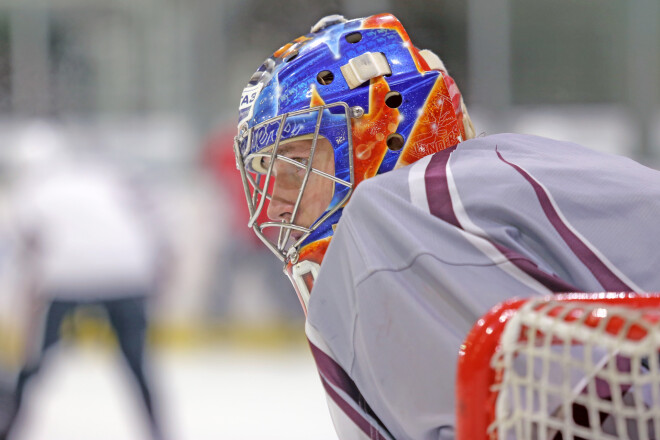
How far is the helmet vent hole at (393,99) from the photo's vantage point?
1098 millimetres

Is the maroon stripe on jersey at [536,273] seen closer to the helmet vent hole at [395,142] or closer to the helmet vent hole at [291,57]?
the helmet vent hole at [395,142]

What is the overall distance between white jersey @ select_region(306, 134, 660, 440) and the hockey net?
120mm

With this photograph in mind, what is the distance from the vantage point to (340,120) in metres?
1.09

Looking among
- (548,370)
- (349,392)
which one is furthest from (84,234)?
(548,370)

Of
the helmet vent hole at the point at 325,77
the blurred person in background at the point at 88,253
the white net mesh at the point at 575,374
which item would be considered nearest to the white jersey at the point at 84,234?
the blurred person in background at the point at 88,253

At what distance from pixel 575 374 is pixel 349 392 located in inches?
11.1

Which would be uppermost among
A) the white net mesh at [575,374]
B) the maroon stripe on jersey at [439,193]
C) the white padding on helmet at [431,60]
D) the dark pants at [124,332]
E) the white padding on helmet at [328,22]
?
the white padding on helmet at [328,22]

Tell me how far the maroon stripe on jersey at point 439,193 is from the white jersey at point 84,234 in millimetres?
2572

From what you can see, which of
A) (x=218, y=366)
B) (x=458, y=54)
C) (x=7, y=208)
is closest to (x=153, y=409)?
(x=218, y=366)

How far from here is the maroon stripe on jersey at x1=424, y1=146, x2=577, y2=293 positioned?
0.71 metres

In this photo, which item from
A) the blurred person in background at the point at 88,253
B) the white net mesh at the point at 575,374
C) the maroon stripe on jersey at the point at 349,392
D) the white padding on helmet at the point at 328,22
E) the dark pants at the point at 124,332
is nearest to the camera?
the white net mesh at the point at 575,374

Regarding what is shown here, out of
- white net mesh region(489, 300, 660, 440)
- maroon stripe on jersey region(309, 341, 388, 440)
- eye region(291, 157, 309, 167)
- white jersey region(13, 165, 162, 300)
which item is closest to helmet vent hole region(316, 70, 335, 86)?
eye region(291, 157, 309, 167)

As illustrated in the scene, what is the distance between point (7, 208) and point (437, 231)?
465 centimetres

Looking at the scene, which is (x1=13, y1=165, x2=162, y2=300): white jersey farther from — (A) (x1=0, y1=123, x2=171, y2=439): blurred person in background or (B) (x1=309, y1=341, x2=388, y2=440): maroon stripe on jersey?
(B) (x1=309, y1=341, x2=388, y2=440): maroon stripe on jersey
